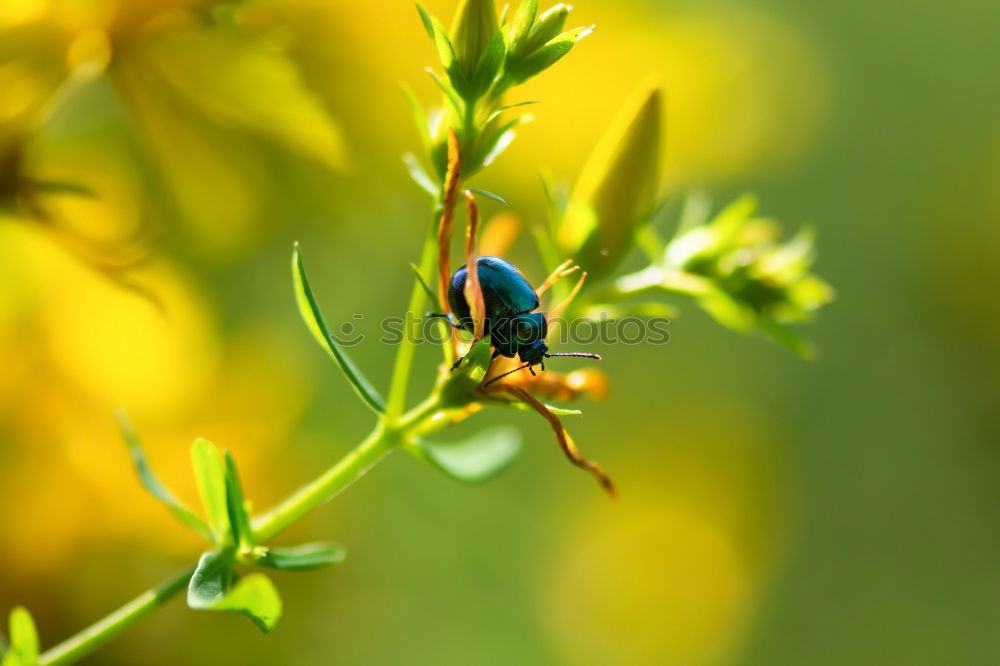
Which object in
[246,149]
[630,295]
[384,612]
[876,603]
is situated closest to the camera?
[630,295]

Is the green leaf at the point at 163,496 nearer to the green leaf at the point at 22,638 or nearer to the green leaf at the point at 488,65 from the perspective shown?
the green leaf at the point at 22,638

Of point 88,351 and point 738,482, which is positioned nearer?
point 88,351

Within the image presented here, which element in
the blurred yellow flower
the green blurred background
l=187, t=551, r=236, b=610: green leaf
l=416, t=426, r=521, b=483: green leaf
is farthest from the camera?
the blurred yellow flower

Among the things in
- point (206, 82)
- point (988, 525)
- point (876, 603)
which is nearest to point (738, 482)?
point (876, 603)

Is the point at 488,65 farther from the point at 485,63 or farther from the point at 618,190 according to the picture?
the point at 618,190

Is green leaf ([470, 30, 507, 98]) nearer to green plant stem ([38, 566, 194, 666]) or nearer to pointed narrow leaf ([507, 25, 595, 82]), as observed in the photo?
pointed narrow leaf ([507, 25, 595, 82])

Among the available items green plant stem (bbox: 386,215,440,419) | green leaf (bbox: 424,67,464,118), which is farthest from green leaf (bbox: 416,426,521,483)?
green leaf (bbox: 424,67,464,118)

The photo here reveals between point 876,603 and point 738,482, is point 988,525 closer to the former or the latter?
point 876,603

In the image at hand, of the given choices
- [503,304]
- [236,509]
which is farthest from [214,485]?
[503,304]
